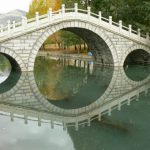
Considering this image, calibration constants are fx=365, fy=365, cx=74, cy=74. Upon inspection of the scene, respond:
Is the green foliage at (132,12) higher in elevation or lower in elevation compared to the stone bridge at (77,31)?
higher

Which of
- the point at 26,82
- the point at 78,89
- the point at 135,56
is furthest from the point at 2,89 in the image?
the point at 135,56

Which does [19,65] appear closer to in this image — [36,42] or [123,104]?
[36,42]

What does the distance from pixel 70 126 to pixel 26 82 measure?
944 cm

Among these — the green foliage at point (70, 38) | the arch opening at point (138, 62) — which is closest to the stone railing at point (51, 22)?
the arch opening at point (138, 62)

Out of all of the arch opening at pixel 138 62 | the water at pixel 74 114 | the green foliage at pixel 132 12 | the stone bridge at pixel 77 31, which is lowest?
the water at pixel 74 114

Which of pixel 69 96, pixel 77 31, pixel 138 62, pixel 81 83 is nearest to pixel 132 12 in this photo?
pixel 138 62

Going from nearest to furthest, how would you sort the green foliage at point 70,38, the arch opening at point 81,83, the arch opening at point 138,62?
1. the arch opening at point 81,83
2. the arch opening at point 138,62
3. the green foliage at point 70,38

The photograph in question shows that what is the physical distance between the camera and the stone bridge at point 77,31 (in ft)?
74.6

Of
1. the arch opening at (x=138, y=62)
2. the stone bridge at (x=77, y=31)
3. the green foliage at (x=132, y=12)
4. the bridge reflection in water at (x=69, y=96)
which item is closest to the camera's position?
the bridge reflection in water at (x=69, y=96)

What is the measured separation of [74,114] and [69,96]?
158 inches

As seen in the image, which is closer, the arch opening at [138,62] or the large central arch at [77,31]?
the large central arch at [77,31]

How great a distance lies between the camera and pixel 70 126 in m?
11.0

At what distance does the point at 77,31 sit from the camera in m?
28.6

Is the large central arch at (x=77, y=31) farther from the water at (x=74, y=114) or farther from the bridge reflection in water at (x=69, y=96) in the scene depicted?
the water at (x=74, y=114)
